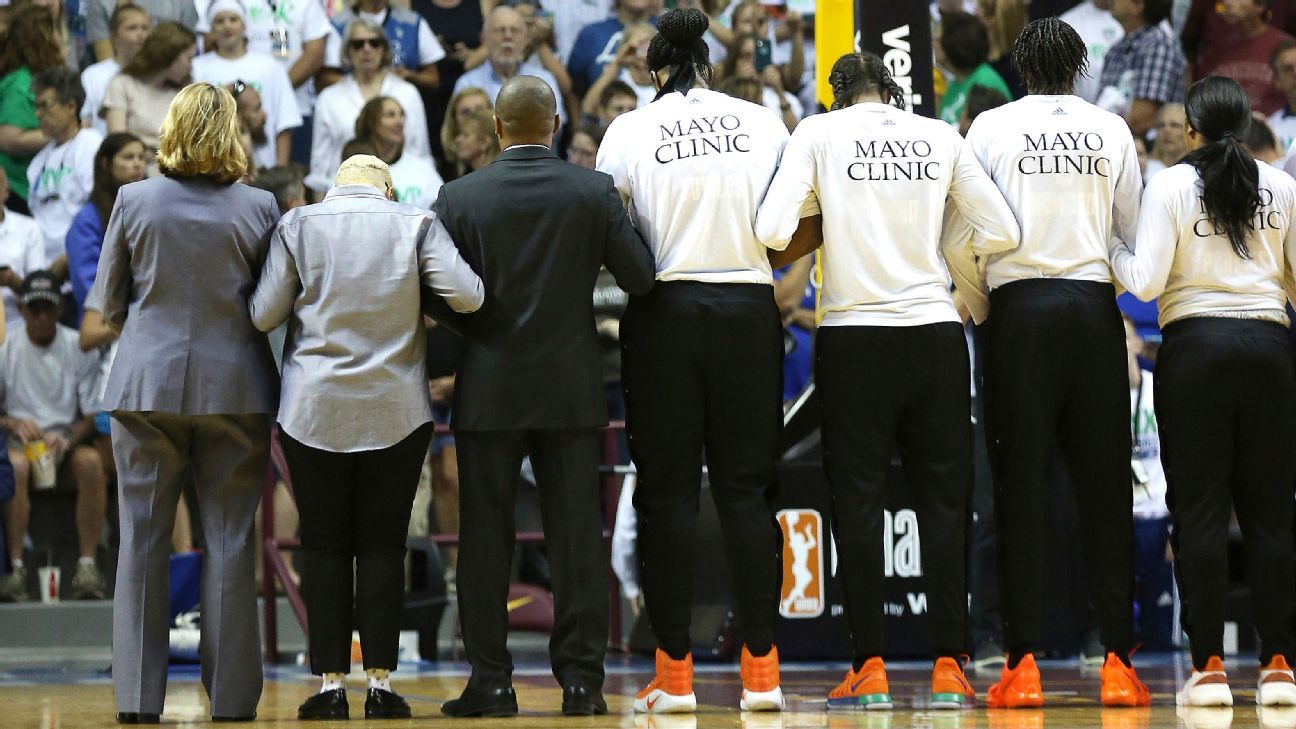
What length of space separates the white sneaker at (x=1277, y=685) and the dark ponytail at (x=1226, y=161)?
4.40 feet

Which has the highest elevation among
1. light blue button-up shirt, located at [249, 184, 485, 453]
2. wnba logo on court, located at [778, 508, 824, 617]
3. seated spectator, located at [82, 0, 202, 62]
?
seated spectator, located at [82, 0, 202, 62]

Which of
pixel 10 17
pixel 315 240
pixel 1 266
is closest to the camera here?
pixel 315 240

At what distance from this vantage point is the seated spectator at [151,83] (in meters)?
10.4

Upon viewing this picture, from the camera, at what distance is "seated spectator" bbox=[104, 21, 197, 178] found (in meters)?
10.4

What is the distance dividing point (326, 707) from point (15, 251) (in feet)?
17.8

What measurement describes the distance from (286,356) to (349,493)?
19.7 inches

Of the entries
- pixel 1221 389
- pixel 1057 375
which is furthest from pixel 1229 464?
pixel 1057 375

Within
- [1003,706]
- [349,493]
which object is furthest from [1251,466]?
[349,493]

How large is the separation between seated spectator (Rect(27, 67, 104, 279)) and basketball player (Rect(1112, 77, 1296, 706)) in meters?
6.92

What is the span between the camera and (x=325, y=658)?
5.51 m

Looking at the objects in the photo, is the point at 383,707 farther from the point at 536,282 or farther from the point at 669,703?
the point at 536,282

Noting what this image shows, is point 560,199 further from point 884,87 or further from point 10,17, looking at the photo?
point 10,17

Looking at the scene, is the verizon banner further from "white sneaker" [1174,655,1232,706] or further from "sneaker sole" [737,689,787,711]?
"sneaker sole" [737,689,787,711]

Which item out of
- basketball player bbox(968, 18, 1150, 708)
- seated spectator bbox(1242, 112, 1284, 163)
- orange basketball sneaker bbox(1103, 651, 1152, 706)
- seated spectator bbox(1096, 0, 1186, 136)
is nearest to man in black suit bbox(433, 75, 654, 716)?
basketball player bbox(968, 18, 1150, 708)
